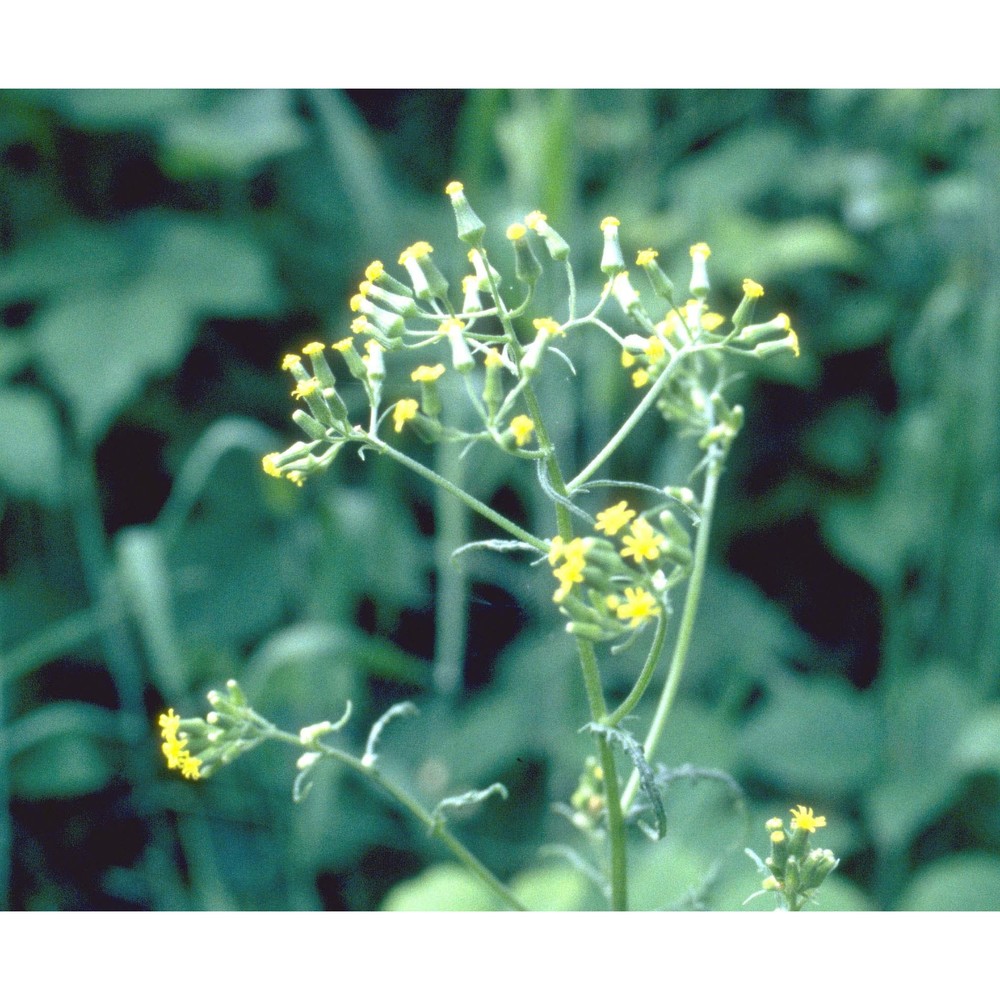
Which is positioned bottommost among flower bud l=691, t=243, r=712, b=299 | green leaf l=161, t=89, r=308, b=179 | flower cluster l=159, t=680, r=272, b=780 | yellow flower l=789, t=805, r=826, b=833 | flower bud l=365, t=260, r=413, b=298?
yellow flower l=789, t=805, r=826, b=833

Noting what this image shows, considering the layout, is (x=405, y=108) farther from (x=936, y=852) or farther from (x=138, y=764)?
(x=936, y=852)

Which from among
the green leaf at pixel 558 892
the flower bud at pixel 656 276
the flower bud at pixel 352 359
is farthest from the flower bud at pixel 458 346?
the green leaf at pixel 558 892

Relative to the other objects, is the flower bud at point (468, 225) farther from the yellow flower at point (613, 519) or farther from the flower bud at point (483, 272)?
the yellow flower at point (613, 519)

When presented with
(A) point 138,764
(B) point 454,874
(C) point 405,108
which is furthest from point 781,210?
(A) point 138,764

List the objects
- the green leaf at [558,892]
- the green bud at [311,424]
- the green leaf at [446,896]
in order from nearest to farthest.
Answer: the green bud at [311,424]
the green leaf at [446,896]
the green leaf at [558,892]

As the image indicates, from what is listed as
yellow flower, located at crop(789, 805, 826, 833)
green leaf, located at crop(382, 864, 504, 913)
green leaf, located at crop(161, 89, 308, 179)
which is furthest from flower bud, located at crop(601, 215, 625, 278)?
green leaf, located at crop(161, 89, 308, 179)

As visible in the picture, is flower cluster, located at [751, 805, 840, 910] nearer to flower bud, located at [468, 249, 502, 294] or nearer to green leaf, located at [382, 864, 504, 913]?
flower bud, located at [468, 249, 502, 294]
